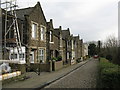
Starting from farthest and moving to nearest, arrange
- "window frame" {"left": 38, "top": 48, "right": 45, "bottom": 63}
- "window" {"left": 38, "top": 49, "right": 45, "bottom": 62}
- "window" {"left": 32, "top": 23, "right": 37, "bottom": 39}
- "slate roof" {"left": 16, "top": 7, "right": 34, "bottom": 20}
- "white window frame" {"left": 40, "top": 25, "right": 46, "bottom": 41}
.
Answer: "white window frame" {"left": 40, "top": 25, "right": 46, "bottom": 41}
"window" {"left": 38, "top": 49, "right": 45, "bottom": 62}
"window frame" {"left": 38, "top": 48, "right": 45, "bottom": 63}
"window" {"left": 32, "top": 23, "right": 37, "bottom": 39}
"slate roof" {"left": 16, "top": 7, "right": 34, "bottom": 20}

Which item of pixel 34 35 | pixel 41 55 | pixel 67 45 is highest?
pixel 34 35

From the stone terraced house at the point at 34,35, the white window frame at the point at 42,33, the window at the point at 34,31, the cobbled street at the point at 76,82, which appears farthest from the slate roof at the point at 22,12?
the cobbled street at the point at 76,82

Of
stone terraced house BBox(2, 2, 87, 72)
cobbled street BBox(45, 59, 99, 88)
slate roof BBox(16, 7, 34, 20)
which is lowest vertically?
cobbled street BBox(45, 59, 99, 88)

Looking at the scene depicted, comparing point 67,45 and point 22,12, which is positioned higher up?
point 22,12

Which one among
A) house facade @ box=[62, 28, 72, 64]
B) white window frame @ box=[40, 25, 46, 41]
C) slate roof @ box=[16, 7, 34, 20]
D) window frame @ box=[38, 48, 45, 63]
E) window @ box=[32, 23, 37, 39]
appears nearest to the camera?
slate roof @ box=[16, 7, 34, 20]

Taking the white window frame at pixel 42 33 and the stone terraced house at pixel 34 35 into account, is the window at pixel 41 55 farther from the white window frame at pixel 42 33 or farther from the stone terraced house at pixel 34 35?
the white window frame at pixel 42 33

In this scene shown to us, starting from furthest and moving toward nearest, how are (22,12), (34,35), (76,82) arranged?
(22,12) < (34,35) < (76,82)

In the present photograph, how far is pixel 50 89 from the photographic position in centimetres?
1177

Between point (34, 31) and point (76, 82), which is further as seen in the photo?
Answer: point (34, 31)

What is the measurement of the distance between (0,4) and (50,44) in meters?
12.0

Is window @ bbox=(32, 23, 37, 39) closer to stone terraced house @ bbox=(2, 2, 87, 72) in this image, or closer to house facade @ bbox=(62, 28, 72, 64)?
stone terraced house @ bbox=(2, 2, 87, 72)

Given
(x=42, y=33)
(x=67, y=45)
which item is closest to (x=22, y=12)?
(x=42, y=33)

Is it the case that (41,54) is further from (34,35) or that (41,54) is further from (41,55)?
(34,35)

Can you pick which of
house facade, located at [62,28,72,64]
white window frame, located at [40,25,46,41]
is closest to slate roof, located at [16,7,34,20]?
white window frame, located at [40,25,46,41]
